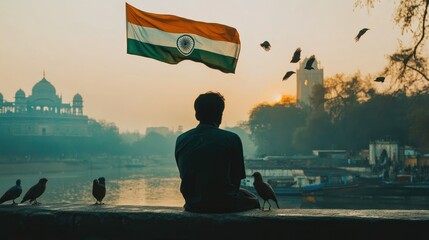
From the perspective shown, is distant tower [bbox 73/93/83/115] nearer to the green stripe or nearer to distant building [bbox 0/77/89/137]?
distant building [bbox 0/77/89/137]

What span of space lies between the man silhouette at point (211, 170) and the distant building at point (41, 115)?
8957 centimetres

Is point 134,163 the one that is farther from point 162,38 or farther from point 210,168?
point 210,168

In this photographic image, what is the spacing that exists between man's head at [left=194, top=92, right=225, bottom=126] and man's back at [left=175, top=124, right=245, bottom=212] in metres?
0.10

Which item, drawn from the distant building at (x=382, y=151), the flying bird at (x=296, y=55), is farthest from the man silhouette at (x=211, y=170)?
the distant building at (x=382, y=151)

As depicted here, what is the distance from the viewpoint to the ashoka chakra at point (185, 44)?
554 cm

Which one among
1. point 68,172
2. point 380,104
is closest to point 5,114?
point 68,172

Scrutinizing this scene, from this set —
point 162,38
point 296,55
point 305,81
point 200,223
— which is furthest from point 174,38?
point 305,81

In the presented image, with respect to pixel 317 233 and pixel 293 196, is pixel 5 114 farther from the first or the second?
pixel 317 233

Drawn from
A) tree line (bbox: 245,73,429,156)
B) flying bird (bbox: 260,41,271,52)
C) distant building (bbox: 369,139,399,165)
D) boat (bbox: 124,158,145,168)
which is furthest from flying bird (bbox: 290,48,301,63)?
boat (bbox: 124,158,145,168)

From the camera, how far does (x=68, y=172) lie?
228ft

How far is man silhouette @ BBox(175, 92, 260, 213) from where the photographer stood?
3.09m

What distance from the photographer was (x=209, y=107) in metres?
3.37

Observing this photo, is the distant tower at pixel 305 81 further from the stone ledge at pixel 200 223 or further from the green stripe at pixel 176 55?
the stone ledge at pixel 200 223

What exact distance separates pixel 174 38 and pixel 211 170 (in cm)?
264
